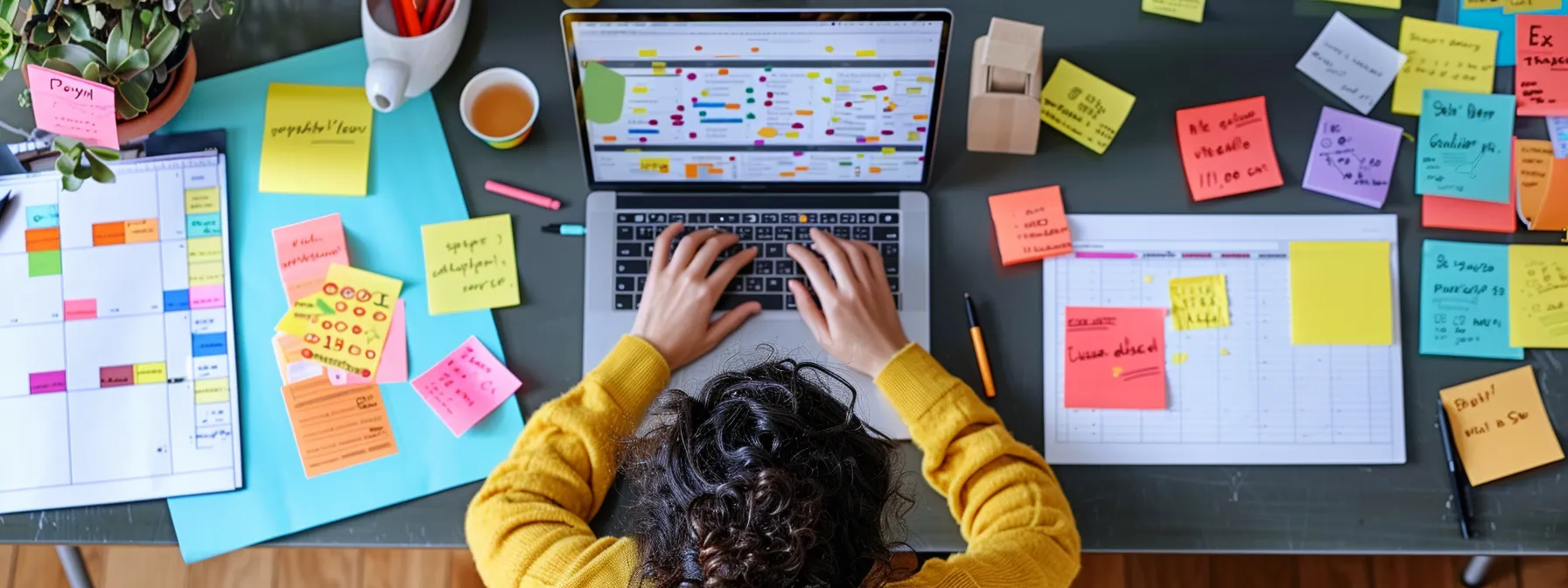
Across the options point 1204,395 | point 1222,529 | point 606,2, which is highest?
point 606,2

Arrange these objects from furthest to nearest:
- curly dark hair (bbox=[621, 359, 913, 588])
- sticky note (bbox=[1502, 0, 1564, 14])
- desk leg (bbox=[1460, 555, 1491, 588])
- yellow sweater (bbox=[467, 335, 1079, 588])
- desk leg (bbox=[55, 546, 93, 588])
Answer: desk leg (bbox=[1460, 555, 1491, 588]), desk leg (bbox=[55, 546, 93, 588]), sticky note (bbox=[1502, 0, 1564, 14]), yellow sweater (bbox=[467, 335, 1079, 588]), curly dark hair (bbox=[621, 359, 913, 588])

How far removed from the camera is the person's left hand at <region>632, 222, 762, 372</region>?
0.99 meters

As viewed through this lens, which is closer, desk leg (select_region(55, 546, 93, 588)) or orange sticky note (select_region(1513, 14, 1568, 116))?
orange sticky note (select_region(1513, 14, 1568, 116))

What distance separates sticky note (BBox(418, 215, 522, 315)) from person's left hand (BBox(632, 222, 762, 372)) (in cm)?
14

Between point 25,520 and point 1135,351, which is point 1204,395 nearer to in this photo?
point 1135,351

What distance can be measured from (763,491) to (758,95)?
45 cm

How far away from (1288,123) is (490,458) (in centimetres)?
90

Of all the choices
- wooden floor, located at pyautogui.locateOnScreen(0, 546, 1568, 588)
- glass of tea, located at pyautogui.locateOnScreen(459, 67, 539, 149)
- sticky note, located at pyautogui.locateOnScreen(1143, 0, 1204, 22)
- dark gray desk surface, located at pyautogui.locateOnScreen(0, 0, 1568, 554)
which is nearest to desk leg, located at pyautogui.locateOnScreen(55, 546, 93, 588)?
wooden floor, located at pyautogui.locateOnScreen(0, 546, 1568, 588)

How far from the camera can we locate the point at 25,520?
99cm

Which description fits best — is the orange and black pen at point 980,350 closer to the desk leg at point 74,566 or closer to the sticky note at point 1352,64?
the sticky note at point 1352,64

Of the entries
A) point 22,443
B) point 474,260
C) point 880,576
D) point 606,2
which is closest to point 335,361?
point 474,260

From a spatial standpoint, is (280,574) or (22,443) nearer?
(22,443)

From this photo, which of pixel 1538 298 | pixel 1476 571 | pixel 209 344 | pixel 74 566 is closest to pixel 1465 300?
pixel 1538 298

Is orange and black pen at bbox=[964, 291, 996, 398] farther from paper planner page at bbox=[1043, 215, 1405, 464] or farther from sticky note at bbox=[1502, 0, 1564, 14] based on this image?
sticky note at bbox=[1502, 0, 1564, 14]
